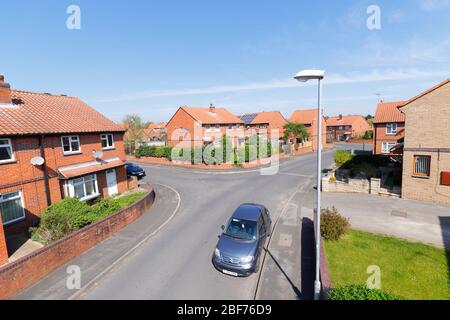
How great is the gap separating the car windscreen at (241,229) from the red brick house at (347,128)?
65.5 m

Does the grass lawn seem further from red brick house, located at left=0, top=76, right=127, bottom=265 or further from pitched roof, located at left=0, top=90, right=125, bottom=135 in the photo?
pitched roof, located at left=0, top=90, right=125, bottom=135

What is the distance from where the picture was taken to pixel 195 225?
14531 mm

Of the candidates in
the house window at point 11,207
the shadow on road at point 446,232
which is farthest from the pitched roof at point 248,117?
the house window at point 11,207

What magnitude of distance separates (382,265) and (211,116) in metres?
37.2

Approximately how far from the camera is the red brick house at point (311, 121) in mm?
53822

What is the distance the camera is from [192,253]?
11.4m

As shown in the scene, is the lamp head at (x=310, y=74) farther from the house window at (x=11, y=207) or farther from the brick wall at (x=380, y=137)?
the brick wall at (x=380, y=137)

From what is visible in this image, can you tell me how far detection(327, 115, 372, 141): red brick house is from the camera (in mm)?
71188

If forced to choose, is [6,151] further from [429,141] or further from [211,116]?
[211,116]

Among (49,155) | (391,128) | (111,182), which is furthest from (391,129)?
(49,155)
